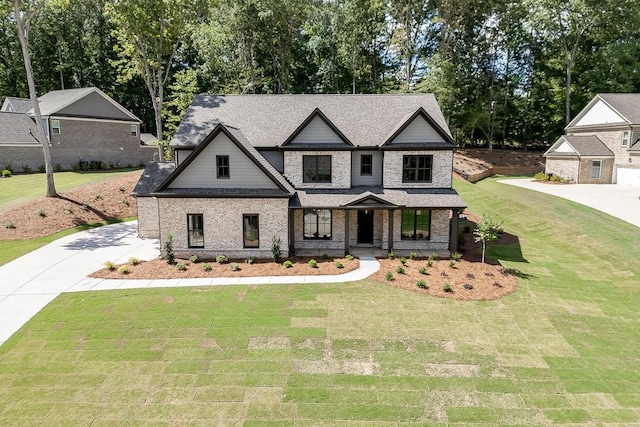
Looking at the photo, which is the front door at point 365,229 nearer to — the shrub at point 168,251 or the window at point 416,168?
the window at point 416,168

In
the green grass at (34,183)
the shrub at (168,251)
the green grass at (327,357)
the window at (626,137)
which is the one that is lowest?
the green grass at (327,357)

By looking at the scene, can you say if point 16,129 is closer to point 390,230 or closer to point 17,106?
point 17,106

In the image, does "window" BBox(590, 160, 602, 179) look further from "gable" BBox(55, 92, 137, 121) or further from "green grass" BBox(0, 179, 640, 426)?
"gable" BBox(55, 92, 137, 121)

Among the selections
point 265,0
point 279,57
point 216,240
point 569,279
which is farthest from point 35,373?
point 279,57

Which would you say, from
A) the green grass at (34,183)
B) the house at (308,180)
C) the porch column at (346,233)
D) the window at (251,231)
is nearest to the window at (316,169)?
the house at (308,180)

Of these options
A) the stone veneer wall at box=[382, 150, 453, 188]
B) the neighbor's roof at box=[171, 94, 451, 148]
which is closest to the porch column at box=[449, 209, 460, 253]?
the stone veneer wall at box=[382, 150, 453, 188]

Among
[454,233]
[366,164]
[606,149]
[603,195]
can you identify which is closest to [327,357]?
[454,233]
